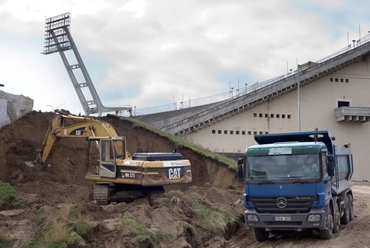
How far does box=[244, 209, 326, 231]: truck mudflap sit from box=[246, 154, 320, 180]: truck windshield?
993mm

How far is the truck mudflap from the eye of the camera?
12875 mm

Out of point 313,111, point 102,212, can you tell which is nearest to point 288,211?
point 102,212

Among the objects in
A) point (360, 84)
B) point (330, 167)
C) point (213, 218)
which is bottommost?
point (213, 218)

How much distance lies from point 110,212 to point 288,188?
4.99m

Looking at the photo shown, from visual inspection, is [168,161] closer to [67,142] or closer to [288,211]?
[288,211]

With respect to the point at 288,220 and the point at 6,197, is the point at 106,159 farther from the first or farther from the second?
the point at 288,220

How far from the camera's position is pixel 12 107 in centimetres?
2708

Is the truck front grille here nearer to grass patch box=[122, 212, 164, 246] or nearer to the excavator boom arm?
grass patch box=[122, 212, 164, 246]

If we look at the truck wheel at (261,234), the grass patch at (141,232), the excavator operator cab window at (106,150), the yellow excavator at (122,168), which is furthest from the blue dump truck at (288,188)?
the excavator operator cab window at (106,150)

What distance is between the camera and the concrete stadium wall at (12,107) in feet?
85.8

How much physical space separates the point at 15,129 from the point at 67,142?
2.97 metres

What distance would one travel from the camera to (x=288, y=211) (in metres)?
13.1

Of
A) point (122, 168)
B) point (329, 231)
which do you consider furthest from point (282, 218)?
point (122, 168)

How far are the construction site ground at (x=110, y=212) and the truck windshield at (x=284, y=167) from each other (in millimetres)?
1960
